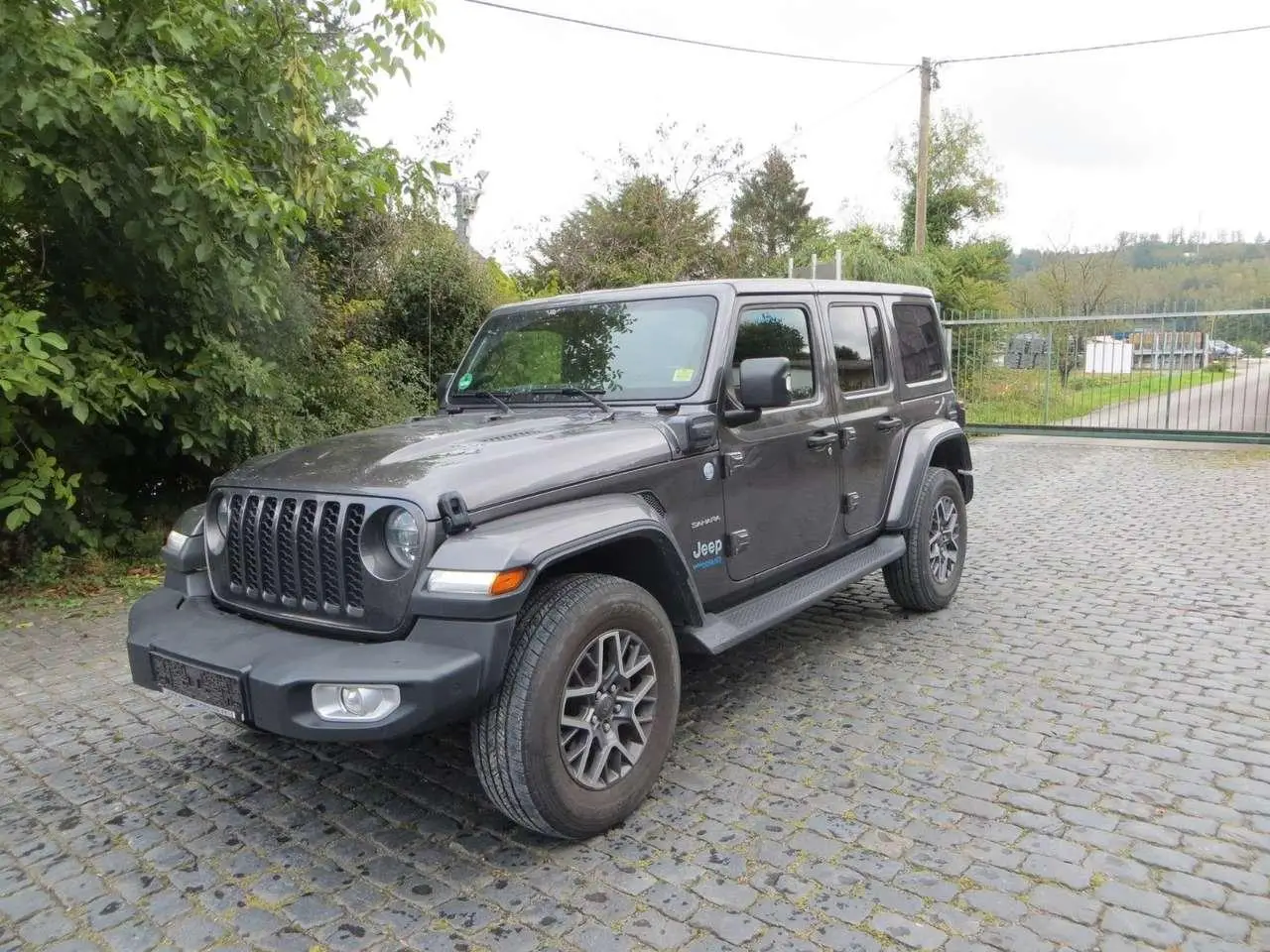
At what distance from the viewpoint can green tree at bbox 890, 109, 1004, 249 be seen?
32406 millimetres

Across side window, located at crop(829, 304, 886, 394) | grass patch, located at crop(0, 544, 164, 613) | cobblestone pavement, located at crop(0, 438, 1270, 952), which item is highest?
side window, located at crop(829, 304, 886, 394)

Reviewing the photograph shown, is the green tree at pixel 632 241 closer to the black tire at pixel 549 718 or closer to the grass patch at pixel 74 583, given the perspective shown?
the grass patch at pixel 74 583

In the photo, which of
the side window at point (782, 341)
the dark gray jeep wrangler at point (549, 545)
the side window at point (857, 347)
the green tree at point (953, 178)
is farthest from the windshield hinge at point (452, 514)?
the green tree at point (953, 178)

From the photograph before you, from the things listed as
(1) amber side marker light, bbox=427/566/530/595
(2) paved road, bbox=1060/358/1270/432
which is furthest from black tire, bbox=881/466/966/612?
(2) paved road, bbox=1060/358/1270/432

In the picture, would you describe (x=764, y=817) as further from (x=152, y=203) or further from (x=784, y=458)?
(x=152, y=203)

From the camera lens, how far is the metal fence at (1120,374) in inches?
527

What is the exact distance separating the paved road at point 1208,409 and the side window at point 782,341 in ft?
38.9

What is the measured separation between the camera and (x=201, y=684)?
116 inches

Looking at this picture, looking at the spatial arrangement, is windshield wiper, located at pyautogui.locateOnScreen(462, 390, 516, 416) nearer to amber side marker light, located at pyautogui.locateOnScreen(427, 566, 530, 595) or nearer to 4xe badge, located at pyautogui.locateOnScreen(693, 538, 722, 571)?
4xe badge, located at pyautogui.locateOnScreen(693, 538, 722, 571)

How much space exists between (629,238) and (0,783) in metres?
13.2

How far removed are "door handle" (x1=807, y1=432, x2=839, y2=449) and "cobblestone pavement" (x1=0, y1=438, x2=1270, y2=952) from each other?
1.19 meters

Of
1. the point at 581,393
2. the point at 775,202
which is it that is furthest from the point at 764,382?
the point at 775,202

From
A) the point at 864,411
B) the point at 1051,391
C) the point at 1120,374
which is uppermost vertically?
the point at 864,411

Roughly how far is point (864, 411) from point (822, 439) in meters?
0.61
